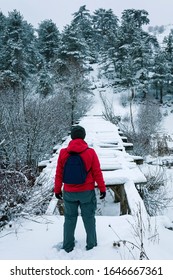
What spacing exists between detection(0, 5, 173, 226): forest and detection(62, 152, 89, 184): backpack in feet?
5.73

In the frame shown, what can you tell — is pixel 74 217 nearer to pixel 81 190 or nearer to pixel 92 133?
pixel 81 190

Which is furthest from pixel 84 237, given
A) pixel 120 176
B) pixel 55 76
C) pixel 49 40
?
pixel 49 40

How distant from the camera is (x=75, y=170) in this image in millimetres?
3855

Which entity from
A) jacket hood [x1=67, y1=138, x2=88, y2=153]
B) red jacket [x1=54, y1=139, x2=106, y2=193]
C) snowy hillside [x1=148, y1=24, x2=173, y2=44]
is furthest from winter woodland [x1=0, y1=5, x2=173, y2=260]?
snowy hillside [x1=148, y1=24, x2=173, y2=44]

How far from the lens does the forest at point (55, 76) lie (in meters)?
16.1

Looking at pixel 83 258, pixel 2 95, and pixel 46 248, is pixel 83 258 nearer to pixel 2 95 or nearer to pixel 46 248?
pixel 46 248

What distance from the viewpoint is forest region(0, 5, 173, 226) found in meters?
16.1

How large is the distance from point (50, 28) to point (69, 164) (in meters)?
43.3

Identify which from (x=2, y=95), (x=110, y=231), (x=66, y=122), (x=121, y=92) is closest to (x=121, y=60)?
(x=121, y=92)

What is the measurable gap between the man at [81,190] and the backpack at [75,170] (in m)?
0.05

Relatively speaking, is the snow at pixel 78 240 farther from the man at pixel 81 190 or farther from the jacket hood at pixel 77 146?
the jacket hood at pixel 77 146

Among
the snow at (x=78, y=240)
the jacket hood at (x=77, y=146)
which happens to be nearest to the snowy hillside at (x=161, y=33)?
the snow at (x=78, y=240)

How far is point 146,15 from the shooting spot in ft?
187

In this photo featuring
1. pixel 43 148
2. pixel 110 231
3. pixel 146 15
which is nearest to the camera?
pixel 110 231
